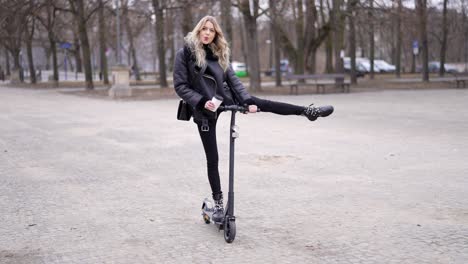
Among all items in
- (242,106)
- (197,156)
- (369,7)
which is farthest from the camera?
(369,7)

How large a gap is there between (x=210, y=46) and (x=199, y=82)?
11.6 inches

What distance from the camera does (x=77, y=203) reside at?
6016 mm

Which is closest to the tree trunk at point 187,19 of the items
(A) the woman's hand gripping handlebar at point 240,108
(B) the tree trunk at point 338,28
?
(B) the tree trunk at point 338,28

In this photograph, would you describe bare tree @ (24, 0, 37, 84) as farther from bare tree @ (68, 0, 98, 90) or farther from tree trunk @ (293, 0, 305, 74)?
tree trunk @ (293, 0, 305, 74)

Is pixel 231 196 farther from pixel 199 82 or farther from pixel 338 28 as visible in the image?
pixel 338 28

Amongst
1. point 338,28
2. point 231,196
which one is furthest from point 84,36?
point 231,196

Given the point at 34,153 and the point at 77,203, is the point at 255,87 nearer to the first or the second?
the point at 34,153

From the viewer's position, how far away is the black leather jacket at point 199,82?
453cm

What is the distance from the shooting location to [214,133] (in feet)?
15.6

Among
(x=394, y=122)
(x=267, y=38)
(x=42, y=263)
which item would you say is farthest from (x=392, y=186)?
(x=267, y=38)

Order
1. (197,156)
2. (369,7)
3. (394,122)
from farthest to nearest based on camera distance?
(369,7)
(394,122)
(197,156)

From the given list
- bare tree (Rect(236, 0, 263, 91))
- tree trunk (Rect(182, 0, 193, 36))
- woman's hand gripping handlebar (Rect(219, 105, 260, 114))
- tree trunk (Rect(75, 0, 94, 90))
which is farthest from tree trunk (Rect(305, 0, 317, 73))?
woman's hand gripping handlebar (Rect(219, 105, 260, 114))

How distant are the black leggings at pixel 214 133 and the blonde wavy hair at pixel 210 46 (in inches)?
17.5

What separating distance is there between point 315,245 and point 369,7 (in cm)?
2164
